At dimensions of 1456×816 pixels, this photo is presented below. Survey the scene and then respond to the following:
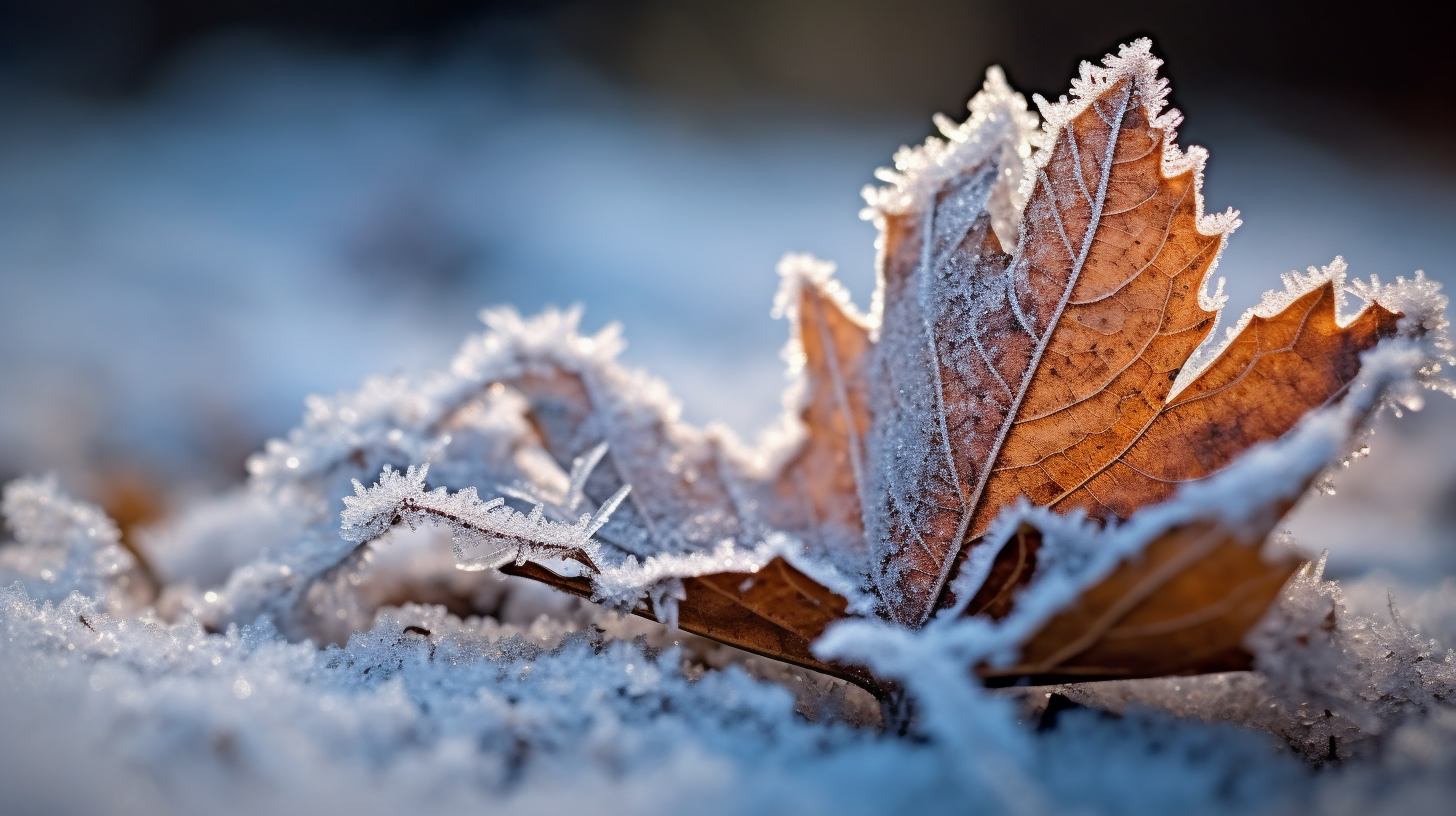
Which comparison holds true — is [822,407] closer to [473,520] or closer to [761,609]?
[761,609]

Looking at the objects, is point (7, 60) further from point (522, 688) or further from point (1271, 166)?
point (1271, 166)

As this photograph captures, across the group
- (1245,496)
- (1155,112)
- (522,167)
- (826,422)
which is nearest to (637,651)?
(826,422)

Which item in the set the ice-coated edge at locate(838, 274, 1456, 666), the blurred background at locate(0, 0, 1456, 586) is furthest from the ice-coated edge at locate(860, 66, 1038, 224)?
the blurred background at locate(0, 0, 1456, 586)

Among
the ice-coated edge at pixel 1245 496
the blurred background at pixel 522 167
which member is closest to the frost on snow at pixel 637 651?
the ice-coated edge at pixel 1245 496

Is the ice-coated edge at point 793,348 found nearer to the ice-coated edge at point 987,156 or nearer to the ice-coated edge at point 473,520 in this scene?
the ice-coated edge at point 987,156

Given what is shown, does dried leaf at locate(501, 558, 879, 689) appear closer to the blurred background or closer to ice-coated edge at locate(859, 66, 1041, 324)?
ice-coated edge at locate(859, 66, 1041, 324)
